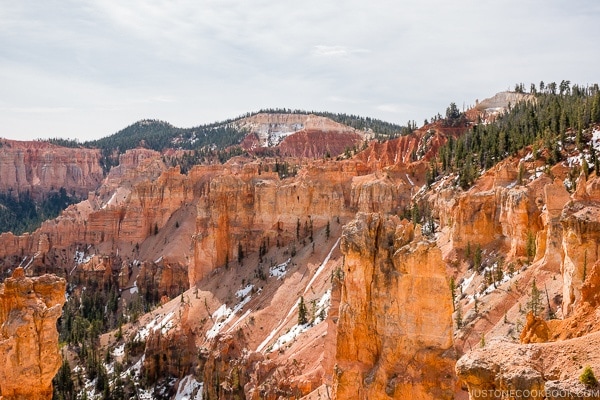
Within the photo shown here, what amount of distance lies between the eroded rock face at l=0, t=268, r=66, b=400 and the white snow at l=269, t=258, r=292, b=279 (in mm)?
41440

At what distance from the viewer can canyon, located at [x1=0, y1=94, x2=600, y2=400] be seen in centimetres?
2283

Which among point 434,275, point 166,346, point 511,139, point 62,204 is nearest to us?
point 434,275

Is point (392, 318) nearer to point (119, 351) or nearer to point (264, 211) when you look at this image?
point (119, 351)

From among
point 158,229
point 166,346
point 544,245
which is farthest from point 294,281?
point 158,229

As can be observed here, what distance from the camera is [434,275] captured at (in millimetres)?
23531

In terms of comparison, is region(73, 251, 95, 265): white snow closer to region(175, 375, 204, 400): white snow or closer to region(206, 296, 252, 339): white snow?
region(206, 296, 252, 339): white snow

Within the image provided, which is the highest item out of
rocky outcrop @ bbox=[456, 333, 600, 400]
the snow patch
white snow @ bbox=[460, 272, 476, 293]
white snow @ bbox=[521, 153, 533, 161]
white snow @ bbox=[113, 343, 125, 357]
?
the snow patch

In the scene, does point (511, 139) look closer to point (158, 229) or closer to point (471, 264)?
point (471, 264)

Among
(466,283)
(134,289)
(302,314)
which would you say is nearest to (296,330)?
(302,314)

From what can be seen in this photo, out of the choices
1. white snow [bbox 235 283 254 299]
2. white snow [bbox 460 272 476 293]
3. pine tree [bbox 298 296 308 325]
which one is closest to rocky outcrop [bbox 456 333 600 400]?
white snow [bbox 460 272 476 293]

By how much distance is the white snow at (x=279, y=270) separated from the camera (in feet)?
211

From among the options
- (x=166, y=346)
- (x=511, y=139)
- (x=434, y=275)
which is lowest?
(x=166, y=346)

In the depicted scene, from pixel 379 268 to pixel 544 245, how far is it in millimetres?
17280

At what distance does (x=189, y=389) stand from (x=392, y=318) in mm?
35354
